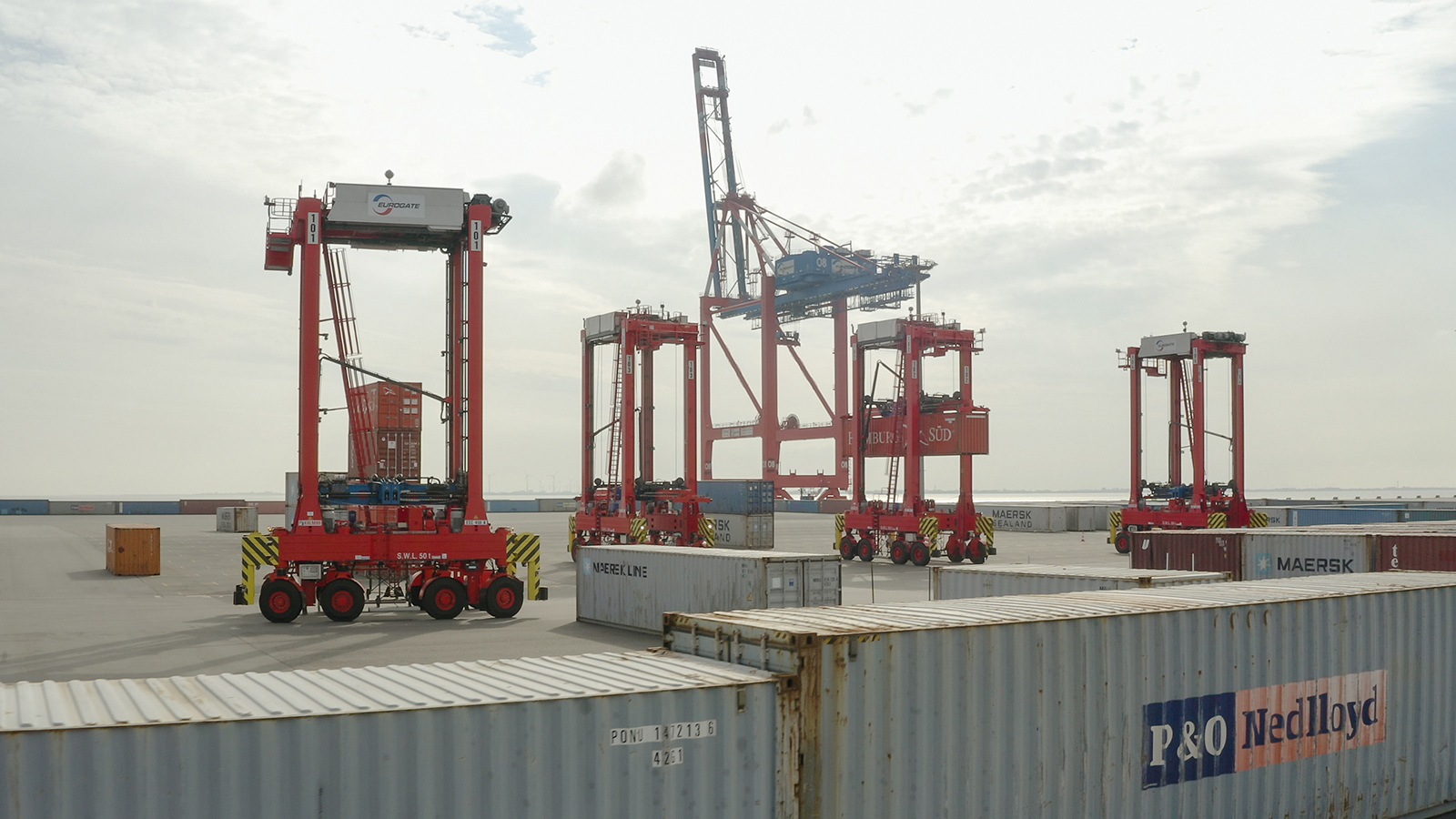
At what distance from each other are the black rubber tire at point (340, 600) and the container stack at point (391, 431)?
4009mm

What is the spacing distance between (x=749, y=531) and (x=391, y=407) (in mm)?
26802

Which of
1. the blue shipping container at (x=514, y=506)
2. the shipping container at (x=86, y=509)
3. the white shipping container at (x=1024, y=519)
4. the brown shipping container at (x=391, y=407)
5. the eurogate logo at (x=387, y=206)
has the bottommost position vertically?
the blue shipping container at (x=514, y=506)

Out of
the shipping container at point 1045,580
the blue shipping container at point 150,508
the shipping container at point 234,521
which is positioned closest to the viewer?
the shipping container at point 1045,580

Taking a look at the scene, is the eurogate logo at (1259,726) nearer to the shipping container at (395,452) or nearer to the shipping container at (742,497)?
the shipping container at (395,452)

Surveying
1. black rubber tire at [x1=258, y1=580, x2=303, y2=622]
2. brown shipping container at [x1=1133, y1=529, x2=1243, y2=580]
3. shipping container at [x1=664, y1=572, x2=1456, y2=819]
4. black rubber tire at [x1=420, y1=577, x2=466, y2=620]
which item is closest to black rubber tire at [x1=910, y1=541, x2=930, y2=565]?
brown shipping container at [x1=1133, y1=529, x2=1243, y2=580]

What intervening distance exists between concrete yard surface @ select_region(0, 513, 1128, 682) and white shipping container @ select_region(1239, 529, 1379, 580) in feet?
29.3

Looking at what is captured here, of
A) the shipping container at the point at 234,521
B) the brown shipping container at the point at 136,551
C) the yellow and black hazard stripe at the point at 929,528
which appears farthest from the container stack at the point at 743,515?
the shipping container at the point at 234,521

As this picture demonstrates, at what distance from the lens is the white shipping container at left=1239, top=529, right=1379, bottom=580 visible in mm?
24906

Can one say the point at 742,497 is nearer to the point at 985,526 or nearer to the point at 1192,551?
the point at 985,526

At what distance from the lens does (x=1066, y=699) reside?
1003 cm

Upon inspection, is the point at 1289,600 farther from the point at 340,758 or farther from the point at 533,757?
the point at 340,758

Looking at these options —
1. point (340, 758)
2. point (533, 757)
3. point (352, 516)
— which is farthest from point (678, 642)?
point (352, 516)

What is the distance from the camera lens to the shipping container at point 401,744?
6664 millimetres

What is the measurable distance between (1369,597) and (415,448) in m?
23.3
